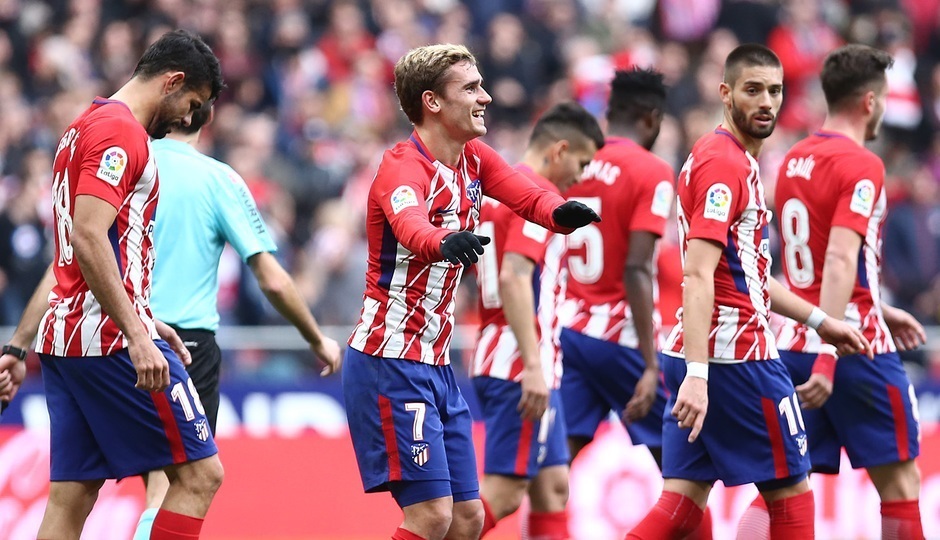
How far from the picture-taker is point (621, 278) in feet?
27.9

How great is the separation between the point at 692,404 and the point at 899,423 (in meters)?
1.63

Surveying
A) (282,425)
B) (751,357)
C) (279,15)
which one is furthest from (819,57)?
(751,357)

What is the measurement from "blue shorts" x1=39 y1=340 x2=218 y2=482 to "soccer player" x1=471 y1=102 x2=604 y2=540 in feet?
6.76

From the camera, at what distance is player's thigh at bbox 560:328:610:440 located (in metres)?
8.58

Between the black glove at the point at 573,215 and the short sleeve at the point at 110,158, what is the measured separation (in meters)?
1.78

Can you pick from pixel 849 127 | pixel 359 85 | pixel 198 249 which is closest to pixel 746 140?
pixel 849 127

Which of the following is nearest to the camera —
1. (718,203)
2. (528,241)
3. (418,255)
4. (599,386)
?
(418,255)

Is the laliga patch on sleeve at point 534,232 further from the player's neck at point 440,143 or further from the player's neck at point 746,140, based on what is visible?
the player's neck at point 440,143

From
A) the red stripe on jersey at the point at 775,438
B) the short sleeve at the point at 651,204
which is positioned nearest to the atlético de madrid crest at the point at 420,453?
the red stripe on jersey at the point at 775,438

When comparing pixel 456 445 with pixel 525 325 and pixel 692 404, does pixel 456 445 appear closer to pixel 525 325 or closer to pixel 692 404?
Answer: pixel 692 404

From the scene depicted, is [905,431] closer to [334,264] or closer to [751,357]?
[751,357]

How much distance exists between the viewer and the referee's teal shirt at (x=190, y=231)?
287 inches

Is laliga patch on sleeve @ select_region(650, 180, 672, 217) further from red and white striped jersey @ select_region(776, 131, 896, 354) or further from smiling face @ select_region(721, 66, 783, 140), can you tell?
smiling face @ select_region(721, 66, 783, 140)

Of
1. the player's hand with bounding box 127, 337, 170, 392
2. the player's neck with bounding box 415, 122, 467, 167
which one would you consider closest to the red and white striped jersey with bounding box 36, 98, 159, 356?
the player's hand with bounding box 127, 337, 170, 392
